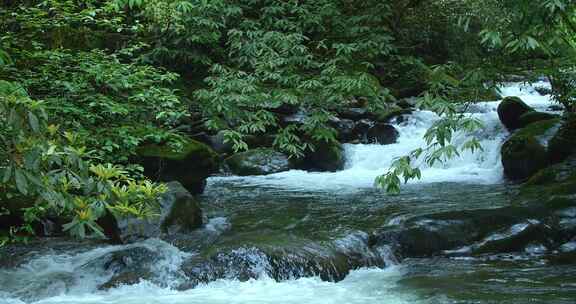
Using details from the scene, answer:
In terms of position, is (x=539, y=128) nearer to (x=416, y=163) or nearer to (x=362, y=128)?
(x=416, y=163)

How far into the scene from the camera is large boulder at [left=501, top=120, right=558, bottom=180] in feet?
35.0

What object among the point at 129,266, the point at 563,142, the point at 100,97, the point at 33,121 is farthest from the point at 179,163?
the point at 33,121

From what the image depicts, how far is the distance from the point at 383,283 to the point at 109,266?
2.77m

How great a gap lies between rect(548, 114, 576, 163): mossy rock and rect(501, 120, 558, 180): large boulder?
0.13 meters

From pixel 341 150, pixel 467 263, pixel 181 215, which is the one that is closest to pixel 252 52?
pixel 181 215

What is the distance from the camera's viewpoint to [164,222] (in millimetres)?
7398

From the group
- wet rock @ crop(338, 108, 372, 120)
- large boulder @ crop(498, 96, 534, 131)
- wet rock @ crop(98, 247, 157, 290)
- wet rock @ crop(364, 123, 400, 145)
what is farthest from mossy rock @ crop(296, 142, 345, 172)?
wet rock @ crop(98, 247, 157, 290)

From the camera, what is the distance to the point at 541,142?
10.7 meters

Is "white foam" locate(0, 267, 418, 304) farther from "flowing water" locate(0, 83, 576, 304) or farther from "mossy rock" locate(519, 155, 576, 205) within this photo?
"mossy rock" locate(519, 155, 576, 205)

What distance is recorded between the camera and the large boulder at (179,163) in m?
9.75

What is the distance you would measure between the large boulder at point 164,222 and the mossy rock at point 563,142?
6.32 m

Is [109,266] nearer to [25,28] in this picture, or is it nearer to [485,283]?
[25,28]

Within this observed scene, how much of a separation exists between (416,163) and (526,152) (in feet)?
8.59

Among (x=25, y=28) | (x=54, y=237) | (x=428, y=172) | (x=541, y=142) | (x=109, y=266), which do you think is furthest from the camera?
(x=428, y=172)
